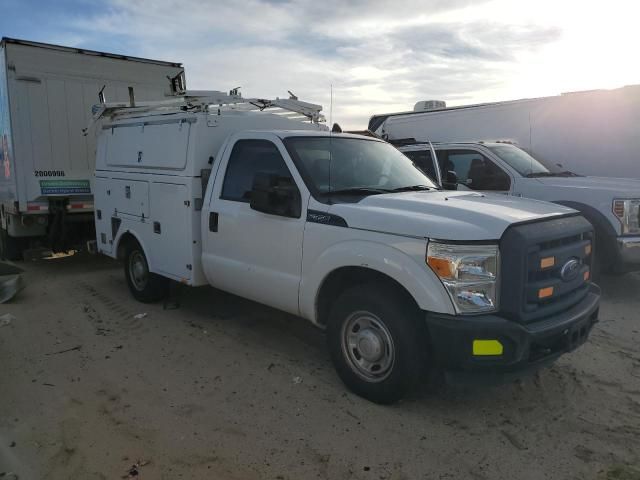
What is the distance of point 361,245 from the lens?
3672 mm

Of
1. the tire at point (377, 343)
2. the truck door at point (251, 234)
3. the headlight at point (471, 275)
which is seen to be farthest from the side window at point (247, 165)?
the headlight at point (471, 275)

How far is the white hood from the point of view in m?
3.29

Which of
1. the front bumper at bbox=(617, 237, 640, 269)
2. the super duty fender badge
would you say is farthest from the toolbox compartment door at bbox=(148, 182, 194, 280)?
the front bumper at bbox=(617, 237, 640, 269)

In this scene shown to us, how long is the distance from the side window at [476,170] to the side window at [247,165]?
3.95 meters

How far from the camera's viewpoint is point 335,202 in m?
3.99

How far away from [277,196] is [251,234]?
56 cm

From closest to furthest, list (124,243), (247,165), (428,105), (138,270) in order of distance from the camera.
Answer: (247,165), (138,270), (124,243), (428,105)

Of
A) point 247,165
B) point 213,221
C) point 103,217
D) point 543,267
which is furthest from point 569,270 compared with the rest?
point 103,217

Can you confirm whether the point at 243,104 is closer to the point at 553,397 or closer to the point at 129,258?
the point at 129,258

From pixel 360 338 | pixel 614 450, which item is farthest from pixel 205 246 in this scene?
pixel 614 450

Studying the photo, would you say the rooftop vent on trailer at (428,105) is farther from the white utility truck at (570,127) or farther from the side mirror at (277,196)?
the side mirror at (277,196)

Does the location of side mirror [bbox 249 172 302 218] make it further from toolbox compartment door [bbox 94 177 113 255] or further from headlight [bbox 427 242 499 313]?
toolbox compartment door [bbox 94 177 113 255]

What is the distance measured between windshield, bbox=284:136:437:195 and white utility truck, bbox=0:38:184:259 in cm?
428

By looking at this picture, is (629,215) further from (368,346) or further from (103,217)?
(103,217)
